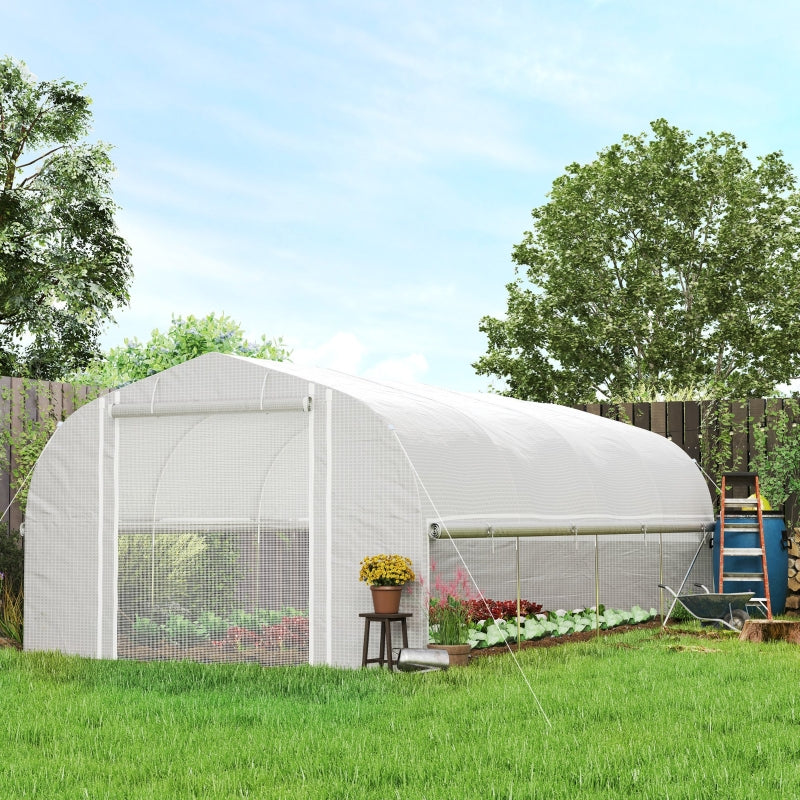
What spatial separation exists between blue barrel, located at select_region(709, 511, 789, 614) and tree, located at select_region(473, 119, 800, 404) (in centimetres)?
1188

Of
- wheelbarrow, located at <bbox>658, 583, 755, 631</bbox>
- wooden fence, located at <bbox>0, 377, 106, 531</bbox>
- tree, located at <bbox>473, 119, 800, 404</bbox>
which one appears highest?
tree, located at <bbox>473, 119, 800, 404</bbox>

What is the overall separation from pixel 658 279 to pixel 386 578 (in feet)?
61.0

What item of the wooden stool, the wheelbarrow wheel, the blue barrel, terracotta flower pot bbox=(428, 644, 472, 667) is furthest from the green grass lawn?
the blue barrel

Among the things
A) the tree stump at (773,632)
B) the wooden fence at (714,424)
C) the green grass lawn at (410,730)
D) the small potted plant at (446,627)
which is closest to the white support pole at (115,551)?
the green grass lawn at (410,730)

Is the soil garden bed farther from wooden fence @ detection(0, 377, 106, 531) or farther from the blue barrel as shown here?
wooden fence @ detection(0, 377, 106, 531)

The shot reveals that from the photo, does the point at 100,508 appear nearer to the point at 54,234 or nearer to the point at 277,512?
the point at 277,512

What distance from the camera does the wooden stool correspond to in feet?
28.9

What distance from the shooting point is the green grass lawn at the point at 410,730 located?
5633mm

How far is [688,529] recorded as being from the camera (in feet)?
44.4

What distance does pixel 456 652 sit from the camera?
29.6ft

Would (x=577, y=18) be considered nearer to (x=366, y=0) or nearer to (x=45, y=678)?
(x=366, y=0)

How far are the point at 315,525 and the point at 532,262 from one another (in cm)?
1920

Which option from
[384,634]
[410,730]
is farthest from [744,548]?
[410,730]

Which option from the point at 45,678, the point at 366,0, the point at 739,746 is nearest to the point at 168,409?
the point at 45,678
